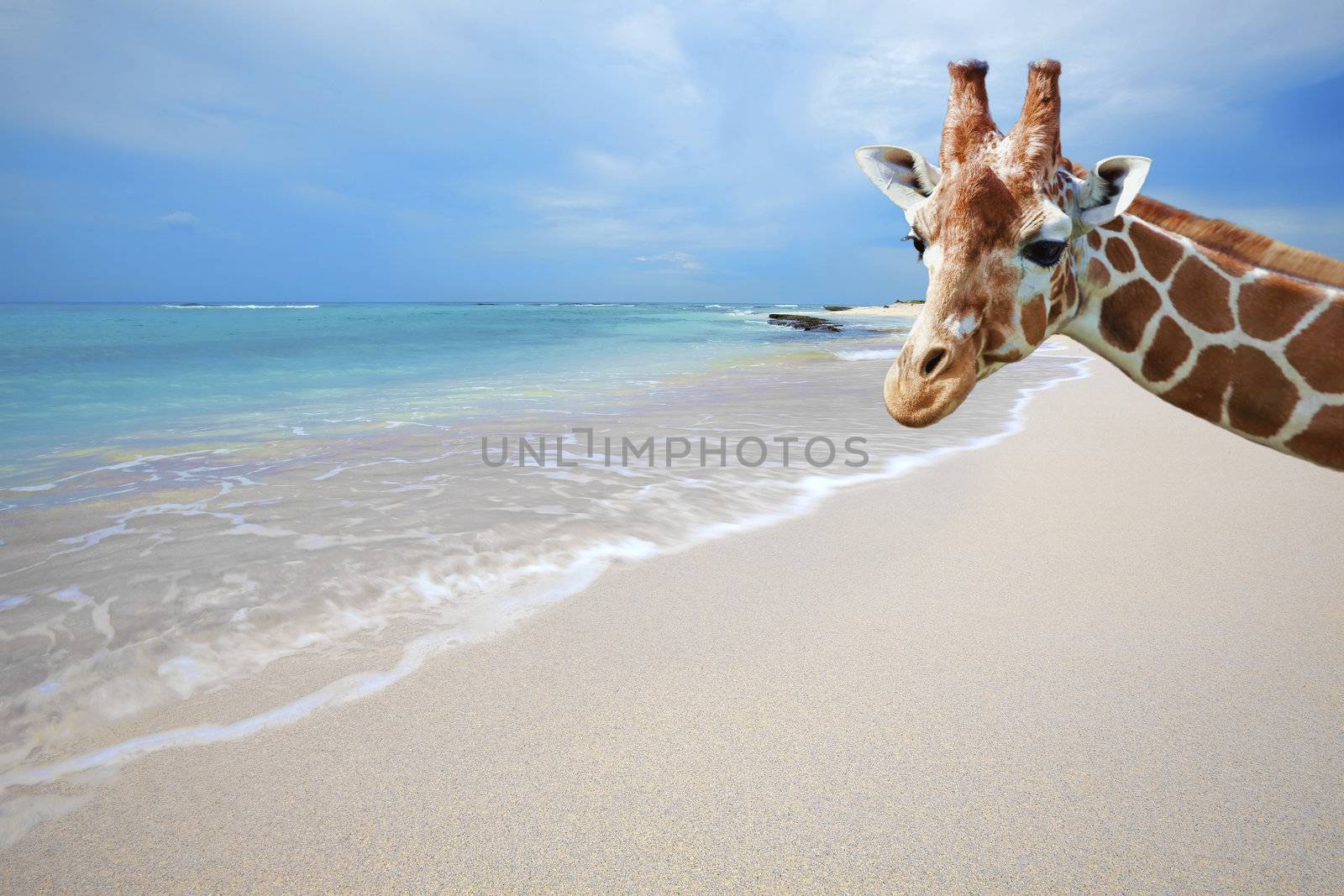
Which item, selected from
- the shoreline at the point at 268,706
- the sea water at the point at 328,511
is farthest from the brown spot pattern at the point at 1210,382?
the shoreline at the point at 268,706

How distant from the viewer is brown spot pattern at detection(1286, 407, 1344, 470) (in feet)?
7.20

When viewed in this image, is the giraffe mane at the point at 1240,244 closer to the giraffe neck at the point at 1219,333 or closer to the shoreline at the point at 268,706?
the giraffe neck at the point at 1219,333

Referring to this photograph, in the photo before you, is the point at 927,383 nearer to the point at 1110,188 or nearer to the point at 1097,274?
the point at 1110,188

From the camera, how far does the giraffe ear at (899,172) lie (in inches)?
89.8

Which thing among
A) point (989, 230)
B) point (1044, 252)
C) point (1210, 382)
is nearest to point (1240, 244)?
point (1210, 382)

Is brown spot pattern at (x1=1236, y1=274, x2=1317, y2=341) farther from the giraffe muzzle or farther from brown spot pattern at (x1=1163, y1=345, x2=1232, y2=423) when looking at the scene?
the giraffe muzzle

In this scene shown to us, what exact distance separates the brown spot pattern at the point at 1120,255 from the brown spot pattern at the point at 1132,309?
6 cm

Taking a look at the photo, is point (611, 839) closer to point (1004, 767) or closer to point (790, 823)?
point (790, 823)

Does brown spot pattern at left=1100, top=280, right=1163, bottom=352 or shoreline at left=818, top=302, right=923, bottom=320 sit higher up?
shoreline at left=818, top=302, right=923, bottom=320

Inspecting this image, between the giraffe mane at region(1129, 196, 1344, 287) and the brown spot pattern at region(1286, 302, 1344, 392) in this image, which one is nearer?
the brown spot pattern at region(1286, 302, 1344, 392)

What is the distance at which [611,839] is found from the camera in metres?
2.06

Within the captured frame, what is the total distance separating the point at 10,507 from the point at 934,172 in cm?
762

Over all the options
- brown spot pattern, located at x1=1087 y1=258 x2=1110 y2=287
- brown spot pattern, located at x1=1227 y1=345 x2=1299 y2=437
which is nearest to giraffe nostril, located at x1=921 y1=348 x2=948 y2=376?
brown spot pattern, located at x1=1087 y1=258 x2=1110 y2=287

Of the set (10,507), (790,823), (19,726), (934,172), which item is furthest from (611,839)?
(10,507)
